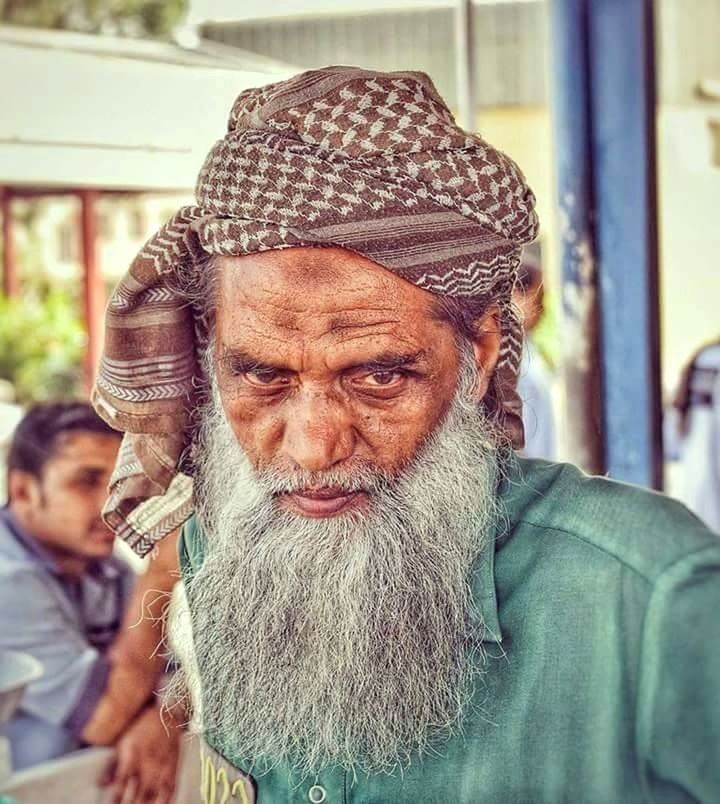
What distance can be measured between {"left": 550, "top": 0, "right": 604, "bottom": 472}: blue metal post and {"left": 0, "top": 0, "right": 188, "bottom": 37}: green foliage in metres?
1.48

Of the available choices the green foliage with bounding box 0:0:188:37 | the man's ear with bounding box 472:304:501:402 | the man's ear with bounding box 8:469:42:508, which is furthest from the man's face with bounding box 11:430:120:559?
the man's ear with bounding box 472:304:501:402

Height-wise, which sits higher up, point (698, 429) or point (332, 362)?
point (332, 362)

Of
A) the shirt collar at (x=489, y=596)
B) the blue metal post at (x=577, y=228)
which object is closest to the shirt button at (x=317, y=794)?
the shirt collar at (x=489, y=596)

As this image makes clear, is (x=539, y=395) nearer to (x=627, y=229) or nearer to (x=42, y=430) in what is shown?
(x=627, y=229)

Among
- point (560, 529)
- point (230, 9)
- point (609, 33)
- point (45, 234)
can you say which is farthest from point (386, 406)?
point (45, 234)

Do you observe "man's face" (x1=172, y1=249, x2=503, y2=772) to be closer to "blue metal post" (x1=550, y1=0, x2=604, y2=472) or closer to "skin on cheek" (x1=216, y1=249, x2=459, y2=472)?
"skin on cheek" (x1=216, y1=249, x2=459, y2=472)

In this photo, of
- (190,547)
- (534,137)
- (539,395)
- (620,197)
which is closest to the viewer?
(190,547)

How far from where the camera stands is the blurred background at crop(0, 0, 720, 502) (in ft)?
7.64

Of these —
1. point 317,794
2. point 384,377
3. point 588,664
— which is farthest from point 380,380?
point 317,794

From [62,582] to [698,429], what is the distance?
178 cm

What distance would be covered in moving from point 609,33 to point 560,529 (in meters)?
1.09

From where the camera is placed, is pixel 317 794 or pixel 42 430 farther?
pixel 42 430

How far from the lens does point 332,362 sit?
5.24 feet

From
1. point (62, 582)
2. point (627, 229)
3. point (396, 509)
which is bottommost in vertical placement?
point (62, 582)
